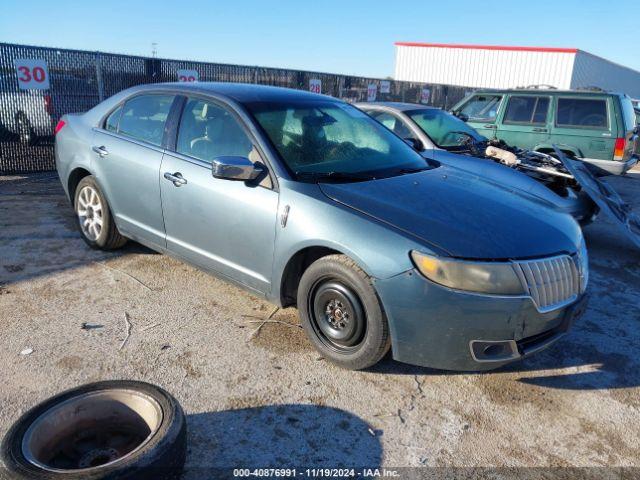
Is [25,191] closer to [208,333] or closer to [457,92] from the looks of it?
[208,333]

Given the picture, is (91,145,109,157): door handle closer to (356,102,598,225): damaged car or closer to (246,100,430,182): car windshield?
(246,100,430,182): car windshield

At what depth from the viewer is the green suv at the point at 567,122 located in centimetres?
861

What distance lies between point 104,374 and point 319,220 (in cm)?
159

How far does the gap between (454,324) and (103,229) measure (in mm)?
3464

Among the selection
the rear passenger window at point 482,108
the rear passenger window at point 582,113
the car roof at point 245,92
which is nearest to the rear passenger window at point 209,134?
the car roof at point 245,92

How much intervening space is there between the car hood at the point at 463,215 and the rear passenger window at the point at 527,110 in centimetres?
627

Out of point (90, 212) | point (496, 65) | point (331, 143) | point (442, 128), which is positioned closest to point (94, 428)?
point (331, 143)

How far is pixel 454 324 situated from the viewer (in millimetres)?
2725

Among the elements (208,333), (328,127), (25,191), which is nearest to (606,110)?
(328,127)

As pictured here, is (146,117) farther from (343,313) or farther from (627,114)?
(627,114)

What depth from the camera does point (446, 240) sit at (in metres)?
2.79

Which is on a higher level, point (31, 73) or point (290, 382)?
point (31, 73)

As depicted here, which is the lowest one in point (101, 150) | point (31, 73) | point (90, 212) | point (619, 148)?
point (90, 212)

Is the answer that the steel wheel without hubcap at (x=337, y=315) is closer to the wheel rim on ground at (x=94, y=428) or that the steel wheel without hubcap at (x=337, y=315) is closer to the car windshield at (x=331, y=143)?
the car windshield at (x=331, y=143)
